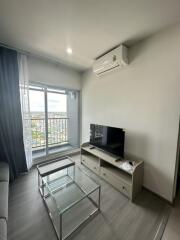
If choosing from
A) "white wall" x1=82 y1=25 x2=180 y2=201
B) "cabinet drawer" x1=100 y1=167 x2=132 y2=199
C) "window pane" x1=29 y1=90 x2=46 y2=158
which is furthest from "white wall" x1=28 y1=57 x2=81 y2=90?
"cabinet drawer" x1=100 y1=167 x2=132 y2=199

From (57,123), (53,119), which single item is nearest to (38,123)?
(53,119)

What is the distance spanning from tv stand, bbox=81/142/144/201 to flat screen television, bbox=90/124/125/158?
0.14 metres

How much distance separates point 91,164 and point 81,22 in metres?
2.45

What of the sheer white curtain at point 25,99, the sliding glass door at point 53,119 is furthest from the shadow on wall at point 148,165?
the sheer white curtain at point 25,99

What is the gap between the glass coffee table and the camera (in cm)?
129

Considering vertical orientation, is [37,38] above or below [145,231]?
above

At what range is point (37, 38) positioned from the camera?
182 cm

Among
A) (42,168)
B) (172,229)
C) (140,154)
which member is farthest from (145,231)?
(42,168)

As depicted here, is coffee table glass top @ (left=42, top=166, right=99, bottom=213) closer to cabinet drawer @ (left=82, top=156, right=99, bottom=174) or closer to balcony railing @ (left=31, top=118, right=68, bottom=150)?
cabinet drawer @ (left=82, top=156, right=99, bottom=174)

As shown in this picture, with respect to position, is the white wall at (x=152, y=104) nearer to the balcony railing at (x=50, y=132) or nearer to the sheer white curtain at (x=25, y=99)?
the sheer white curtain at (x=25, y=99)

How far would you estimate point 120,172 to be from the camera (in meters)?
1.97

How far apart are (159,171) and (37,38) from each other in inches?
113

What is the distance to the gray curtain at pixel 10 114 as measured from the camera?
2014 mm

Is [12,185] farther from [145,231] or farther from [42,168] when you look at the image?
[145,231]
